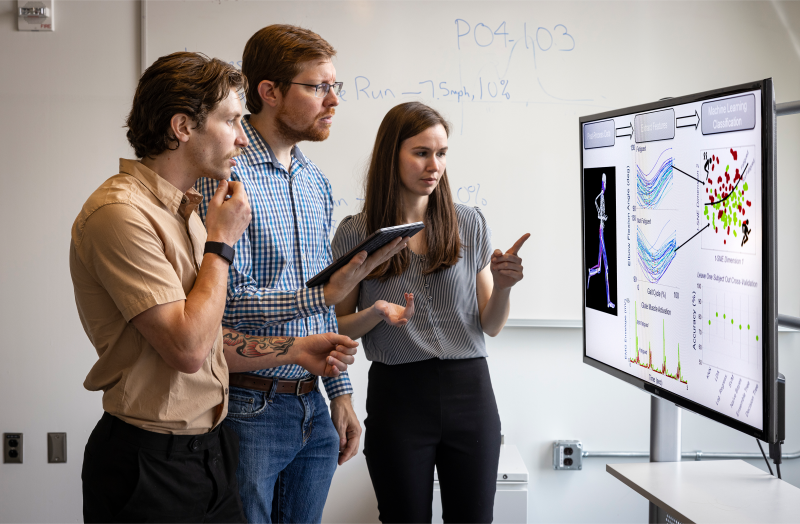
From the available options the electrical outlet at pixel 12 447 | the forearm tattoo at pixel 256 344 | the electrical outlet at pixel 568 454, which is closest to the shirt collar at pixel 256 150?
the forearm tattoo at pixel 256 344

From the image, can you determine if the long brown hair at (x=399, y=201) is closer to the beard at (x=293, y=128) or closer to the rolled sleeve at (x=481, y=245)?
the rolled sleeve at (x=481, y=245)

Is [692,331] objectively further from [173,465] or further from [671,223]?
[173,465]

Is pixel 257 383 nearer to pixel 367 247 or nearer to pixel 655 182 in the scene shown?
pixel 367 247

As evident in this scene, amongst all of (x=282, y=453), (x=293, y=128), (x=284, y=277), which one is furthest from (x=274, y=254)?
(x=282, y=453)

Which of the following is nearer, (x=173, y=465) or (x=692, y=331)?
(x=173, y=465)

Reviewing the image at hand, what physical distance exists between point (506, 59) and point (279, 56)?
136 centimetres

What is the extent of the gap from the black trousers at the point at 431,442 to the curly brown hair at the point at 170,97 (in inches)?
31.3

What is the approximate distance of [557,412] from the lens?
100 inches

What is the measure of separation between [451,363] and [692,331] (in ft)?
1.89

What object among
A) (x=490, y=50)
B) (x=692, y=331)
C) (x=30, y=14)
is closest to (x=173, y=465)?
(x=692, y=331)

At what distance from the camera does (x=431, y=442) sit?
4.95 ft

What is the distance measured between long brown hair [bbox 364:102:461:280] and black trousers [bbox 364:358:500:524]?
27 centimetres

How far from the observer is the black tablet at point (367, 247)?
122cm

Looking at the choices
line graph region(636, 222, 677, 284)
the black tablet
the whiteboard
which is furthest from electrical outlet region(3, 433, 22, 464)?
line graph region(636, 222, 677, 284)
